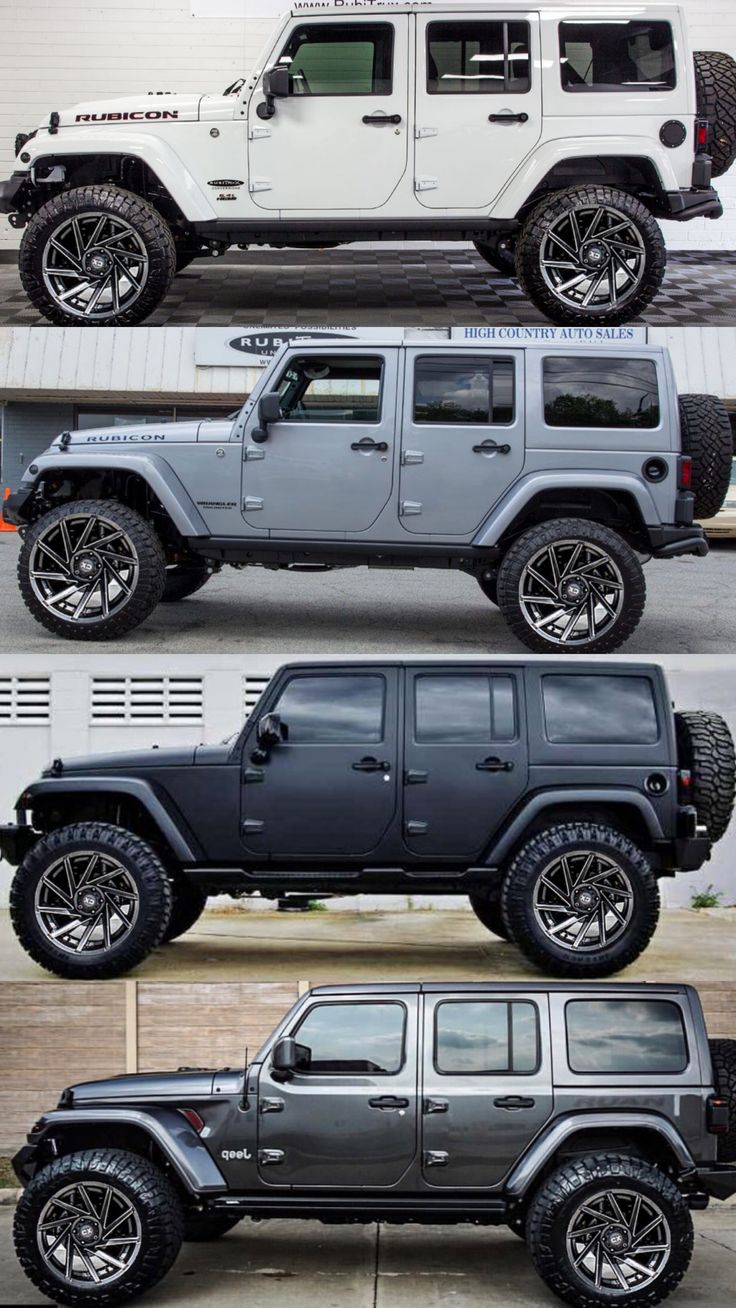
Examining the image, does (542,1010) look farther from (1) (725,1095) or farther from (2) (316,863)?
(2) (316,863)

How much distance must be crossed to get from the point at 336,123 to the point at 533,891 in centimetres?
378

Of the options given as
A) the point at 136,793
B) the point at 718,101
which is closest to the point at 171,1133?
the point at 136,793

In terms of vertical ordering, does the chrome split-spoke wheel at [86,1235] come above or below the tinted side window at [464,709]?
below

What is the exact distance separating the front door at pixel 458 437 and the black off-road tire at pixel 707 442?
2.74 ft

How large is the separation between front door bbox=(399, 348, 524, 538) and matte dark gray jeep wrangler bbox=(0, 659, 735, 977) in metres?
0.89

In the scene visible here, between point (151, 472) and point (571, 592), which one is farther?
point (151, 472)

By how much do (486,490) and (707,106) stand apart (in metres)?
2.16

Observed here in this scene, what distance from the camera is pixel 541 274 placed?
765 cm

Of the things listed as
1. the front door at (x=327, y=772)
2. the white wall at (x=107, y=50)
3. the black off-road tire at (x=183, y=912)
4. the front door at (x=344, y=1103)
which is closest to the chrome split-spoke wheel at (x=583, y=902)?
the front door at (x=327, y=772)

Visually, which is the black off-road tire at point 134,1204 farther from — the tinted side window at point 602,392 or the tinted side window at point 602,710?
the tinted side window at point 602,392

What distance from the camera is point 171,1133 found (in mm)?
6348

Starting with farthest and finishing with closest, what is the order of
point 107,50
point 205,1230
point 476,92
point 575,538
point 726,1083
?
point 107,50
point 575,538
point 476,92
point 205,1230
point 726,1083

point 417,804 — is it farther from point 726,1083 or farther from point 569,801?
point 726,1083

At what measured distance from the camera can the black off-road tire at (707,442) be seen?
7.93 metres
